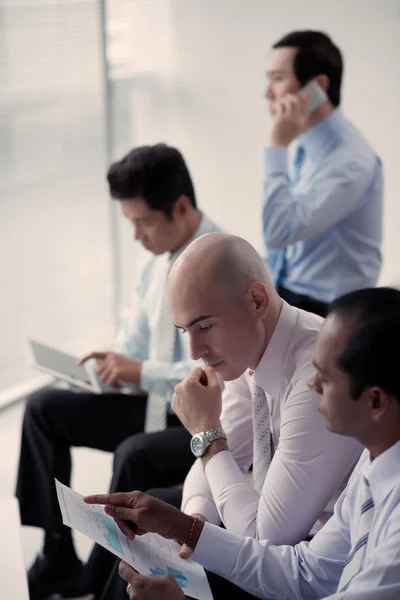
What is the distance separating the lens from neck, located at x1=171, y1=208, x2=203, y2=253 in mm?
2457

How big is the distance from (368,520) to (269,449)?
0.45m

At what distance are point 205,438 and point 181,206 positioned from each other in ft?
3.08

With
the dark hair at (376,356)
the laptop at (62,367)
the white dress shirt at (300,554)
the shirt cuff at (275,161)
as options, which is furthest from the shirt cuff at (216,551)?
the shirt cuff at (275,161)

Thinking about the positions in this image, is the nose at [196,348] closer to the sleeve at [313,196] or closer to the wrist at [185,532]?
the wrist at [185,532]

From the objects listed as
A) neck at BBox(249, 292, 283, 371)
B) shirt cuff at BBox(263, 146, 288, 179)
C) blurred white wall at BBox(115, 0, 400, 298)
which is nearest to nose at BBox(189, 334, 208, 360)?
neck at BBox(249, 292, 283, 371)

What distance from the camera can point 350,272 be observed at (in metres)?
2.96

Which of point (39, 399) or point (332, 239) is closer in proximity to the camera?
point (39, 399)

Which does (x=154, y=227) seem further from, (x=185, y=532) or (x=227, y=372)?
(x=185, y=532)

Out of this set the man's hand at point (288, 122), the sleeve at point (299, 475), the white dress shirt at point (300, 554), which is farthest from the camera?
the man's hand at point (288, 122)

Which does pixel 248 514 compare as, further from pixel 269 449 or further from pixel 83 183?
pixel 83 183

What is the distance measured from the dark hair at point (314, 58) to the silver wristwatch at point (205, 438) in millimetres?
1704

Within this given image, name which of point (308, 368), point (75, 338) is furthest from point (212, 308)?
point (75, 338)

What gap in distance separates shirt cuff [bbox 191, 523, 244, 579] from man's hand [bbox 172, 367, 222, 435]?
28 centimetres

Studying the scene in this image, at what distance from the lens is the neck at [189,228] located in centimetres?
246
